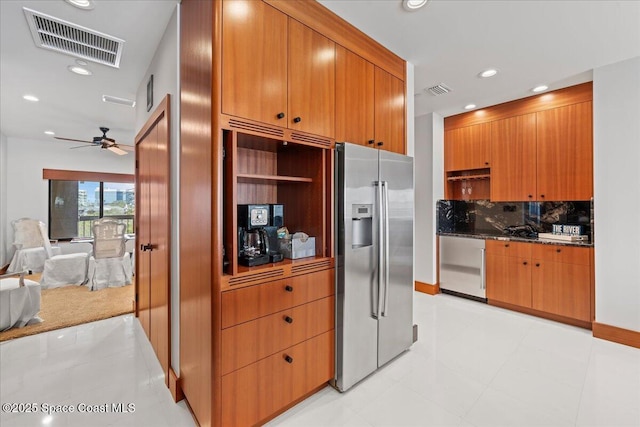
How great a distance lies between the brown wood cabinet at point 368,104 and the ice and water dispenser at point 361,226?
552 mm

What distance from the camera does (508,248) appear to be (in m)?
3.76

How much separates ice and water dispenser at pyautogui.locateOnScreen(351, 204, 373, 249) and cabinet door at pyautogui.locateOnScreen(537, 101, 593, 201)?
2.81 metres

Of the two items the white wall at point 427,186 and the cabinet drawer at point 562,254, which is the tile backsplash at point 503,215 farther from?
the cabinet drawer at point 562,254

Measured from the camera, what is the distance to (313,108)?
1997mm

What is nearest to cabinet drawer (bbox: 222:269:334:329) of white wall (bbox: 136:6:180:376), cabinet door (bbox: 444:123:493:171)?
white wall (bbox: 136:6:180:376)

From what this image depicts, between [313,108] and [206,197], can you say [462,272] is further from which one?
[206,197]

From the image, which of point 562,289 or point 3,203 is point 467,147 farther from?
point 3,203

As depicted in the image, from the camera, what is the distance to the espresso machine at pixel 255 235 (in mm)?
1889

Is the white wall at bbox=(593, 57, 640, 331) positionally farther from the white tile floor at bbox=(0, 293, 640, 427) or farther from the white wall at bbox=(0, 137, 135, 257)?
the white wall at bbox=(0, 137, 135, 257)

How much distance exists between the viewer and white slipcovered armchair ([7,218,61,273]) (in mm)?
5445

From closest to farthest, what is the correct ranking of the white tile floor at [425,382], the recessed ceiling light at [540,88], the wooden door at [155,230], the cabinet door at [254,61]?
1. the cabinet door at [254,61]
2. the white tile floor at [425,382]
3. the wooden door at [155,230]
4. the recessed ceiling light at [540,88]

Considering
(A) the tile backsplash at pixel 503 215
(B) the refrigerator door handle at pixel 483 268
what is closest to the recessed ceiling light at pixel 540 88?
(A) the tile backsplash at pixel 503 215

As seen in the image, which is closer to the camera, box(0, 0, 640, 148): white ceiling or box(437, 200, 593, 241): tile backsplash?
box(0, 0, 640, 148): white ceiling

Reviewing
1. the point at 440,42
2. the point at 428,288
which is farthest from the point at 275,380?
the point at 428,288
